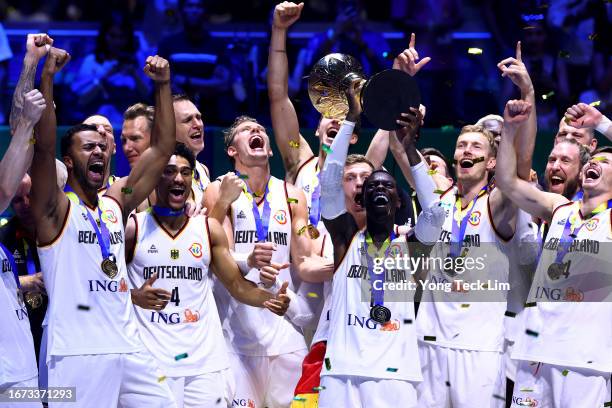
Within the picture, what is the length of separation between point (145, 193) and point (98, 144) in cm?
36

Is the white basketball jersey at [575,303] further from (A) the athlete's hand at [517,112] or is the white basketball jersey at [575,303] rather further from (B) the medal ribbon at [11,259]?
(B) the medal ribbon at [11,259]

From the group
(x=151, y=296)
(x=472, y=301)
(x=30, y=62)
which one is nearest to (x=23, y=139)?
(x=30, y=62)

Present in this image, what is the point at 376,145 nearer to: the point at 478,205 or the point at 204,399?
the point at 478,205

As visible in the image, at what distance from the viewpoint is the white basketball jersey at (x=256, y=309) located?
7.18 m

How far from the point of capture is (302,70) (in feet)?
32.5

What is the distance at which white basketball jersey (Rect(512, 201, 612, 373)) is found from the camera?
21.0ft

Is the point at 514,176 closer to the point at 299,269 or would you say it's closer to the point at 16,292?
the point at 299,269

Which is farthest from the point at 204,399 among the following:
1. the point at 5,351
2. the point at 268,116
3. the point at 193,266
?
the point at 268,116

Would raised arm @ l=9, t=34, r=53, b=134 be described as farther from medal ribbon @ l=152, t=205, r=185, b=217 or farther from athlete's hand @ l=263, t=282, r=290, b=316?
athlete's hand @ l=263, t=282, r=290, b=316

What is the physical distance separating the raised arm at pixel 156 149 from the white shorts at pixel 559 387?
2.29 metres

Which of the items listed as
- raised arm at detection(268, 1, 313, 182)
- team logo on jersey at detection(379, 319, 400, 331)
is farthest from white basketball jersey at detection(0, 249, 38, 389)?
raised arm at detection(268, 1, 313, 182)

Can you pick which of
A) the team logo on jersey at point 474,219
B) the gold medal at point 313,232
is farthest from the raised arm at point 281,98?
the team logo on jersey at point 474,219

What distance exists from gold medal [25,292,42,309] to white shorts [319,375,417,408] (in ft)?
5.72

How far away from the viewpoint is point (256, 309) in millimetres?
7207
